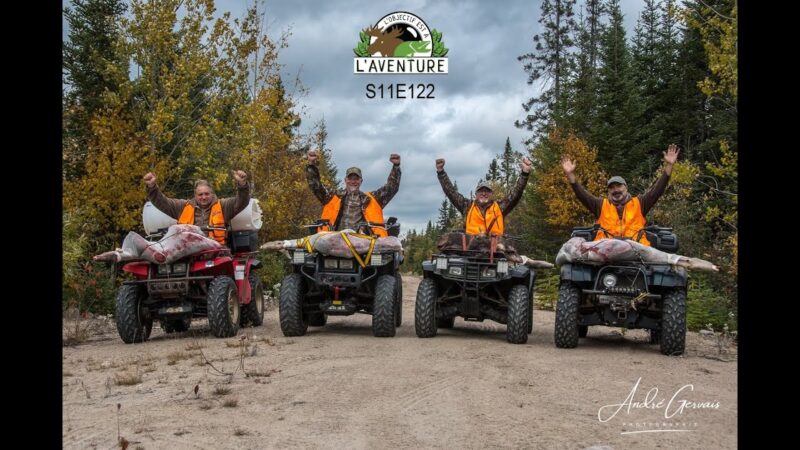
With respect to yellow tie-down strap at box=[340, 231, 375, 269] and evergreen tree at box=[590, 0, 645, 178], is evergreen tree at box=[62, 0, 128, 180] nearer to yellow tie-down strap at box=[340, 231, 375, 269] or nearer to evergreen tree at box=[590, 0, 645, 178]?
yellow tie-down strap at box=[340, 231, 375, 269]

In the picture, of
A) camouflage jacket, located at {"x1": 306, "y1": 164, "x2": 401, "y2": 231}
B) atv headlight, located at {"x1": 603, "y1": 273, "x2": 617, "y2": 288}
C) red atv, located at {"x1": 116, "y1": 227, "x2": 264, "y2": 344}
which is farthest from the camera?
camouflage jacket, located at {"x1": 306, "y1": 164, "x2": 401, "y2": 231}

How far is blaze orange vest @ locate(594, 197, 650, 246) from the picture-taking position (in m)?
9.57

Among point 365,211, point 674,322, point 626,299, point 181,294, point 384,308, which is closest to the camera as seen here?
point 674,322

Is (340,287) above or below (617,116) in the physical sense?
below

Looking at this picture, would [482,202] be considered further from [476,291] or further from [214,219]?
[214,219]

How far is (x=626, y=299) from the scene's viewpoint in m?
8.94

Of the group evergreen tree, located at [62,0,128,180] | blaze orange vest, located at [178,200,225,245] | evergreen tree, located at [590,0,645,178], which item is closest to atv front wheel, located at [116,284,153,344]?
blaze orange vest, located at [178,200,225,245]

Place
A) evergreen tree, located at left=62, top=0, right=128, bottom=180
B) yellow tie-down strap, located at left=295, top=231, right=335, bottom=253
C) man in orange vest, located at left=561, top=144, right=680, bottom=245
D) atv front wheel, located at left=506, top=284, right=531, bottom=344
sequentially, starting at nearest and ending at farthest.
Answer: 1. atv front wheel, located at left=506, top=284, right=531, bottom=344
2. man in orange vest, located at left=561, top=144, right=680, bottom=245
3. yellow tie-down strap, located at left=295, top=231, right=335, bottom=253
4. evergreen tree, located at left=62, top=0, right=128, bottom=180

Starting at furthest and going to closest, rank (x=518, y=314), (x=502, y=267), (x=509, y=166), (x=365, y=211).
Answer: (x=509, y=166), (x=365, y=211), (x=502, y=267), (x=518, y=314)

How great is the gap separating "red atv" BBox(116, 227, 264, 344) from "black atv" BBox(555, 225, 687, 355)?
4538 mm

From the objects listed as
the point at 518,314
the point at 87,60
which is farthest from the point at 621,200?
the point at 87,60

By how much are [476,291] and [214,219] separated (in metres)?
4.06
